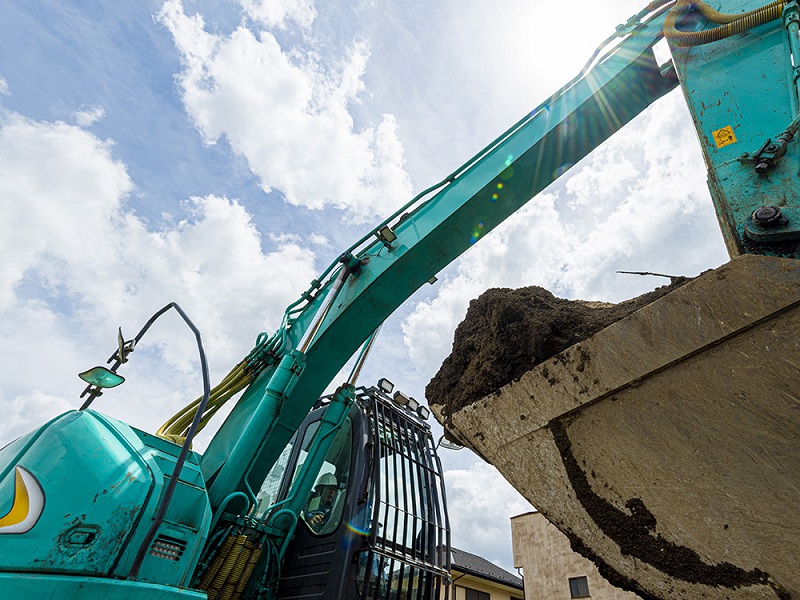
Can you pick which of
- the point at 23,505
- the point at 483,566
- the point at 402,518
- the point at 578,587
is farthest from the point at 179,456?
→ the point at 483,566

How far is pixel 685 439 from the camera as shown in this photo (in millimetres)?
1509

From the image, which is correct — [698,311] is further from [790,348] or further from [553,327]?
[553,327]

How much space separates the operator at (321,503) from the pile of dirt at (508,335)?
5.75 ft

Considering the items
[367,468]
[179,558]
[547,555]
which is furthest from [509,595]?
[179,558]

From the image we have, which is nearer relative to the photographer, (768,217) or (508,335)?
(768,217)

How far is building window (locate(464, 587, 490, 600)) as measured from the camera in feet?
45.9

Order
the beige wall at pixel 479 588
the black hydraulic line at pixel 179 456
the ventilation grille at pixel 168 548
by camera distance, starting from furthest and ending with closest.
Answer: the beige wall at pixel 479 588 → the ventilation grille at pixel 168 548 → the black hydraulic line at pixel 179 456

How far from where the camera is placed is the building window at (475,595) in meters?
14.0

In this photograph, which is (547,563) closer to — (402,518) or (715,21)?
(402,518)

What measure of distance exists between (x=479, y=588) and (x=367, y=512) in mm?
13391

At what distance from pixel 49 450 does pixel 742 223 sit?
114 inches

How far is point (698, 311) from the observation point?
4.89ft

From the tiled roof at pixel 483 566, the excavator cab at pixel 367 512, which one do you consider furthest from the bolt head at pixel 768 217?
the tiled roof at pixel 483 566

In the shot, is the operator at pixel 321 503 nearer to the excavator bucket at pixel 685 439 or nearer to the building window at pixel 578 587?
the excavator bucket at pixel 685 439
